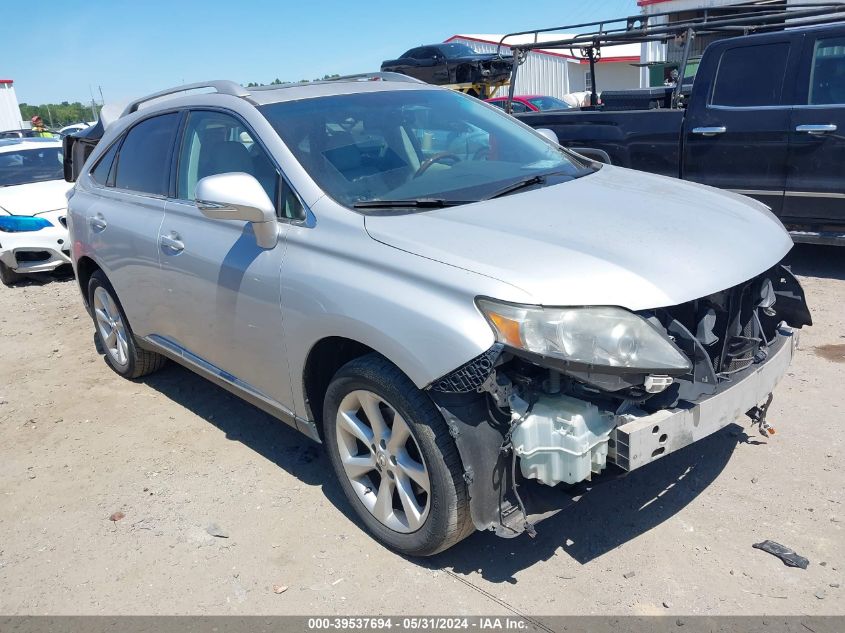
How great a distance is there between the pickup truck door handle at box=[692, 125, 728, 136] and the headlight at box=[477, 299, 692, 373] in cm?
452

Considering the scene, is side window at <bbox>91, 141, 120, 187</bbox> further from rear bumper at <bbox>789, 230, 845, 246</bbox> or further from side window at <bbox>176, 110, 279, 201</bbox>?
rear bumper at <bbox>789, 230, 845, 246</bbox>

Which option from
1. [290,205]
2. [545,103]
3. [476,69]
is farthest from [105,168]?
[545,103]

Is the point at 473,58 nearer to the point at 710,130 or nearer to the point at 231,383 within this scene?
the point at 710,130

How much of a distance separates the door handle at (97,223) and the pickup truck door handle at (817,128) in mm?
5173

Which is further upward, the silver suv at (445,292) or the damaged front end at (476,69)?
the damaged front end at (476,69)

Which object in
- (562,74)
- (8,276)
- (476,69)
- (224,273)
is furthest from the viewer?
(562,74)

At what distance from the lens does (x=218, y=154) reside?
3717 mm

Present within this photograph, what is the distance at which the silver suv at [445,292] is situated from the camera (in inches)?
95.1

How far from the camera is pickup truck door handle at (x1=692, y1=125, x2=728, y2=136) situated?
6230 millimetres

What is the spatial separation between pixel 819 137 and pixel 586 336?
447 cm

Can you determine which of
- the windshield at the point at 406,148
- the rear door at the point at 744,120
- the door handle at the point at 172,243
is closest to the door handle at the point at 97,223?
the door handle at the point at 172,243

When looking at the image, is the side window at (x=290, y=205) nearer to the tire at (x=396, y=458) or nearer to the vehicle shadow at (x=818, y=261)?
the tire at (x=396, y=458)
